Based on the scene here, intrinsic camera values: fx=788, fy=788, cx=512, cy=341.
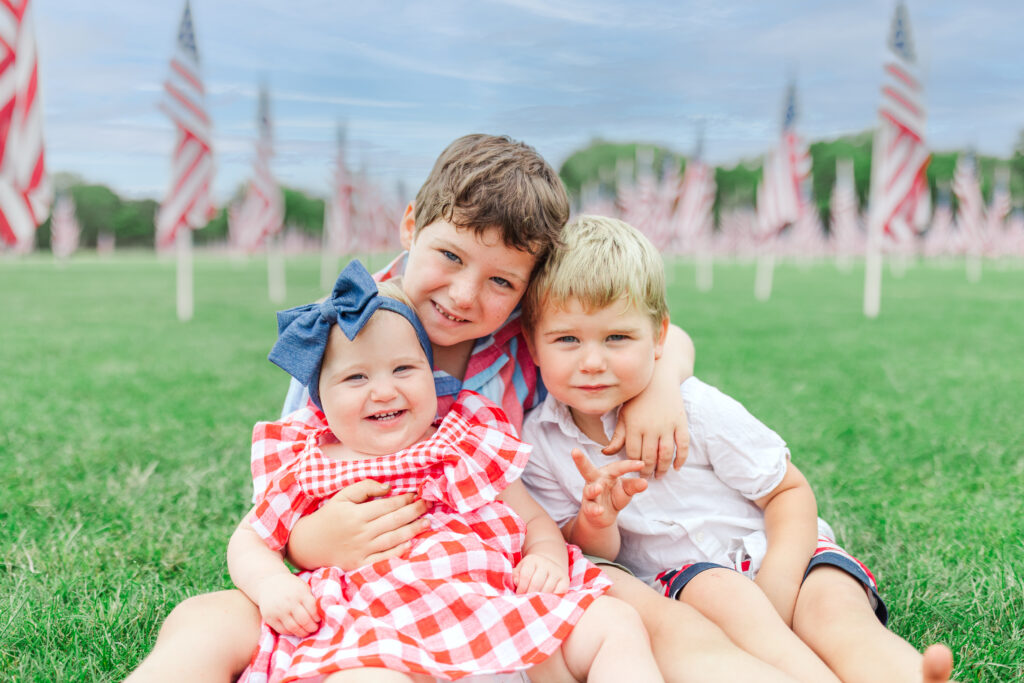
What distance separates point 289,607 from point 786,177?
1611 cm

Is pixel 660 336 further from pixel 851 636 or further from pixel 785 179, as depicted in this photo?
pixel 785 179

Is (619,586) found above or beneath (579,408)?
beneath

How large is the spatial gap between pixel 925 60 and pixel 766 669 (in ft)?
38.1

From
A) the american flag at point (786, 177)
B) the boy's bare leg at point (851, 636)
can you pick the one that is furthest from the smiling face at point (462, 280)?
the american flag at point (786, 177)

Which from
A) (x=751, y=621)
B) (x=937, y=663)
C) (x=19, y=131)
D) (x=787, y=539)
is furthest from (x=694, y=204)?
(x=937, y=663)

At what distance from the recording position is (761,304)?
48.9ft

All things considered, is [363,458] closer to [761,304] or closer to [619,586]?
[619,586]

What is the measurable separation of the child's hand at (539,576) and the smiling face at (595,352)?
41 cm

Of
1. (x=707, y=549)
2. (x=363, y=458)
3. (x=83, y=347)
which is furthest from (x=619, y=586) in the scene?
(x=83, y=347)

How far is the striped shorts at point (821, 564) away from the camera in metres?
1.91

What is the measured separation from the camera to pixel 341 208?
63.7 ft

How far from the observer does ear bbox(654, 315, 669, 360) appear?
206cm

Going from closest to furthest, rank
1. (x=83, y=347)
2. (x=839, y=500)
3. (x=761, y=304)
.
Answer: (x=839, y=500)
(x=83, y=347)
(x=761, y=304)

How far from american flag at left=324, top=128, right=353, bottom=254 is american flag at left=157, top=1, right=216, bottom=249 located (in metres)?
8.42
